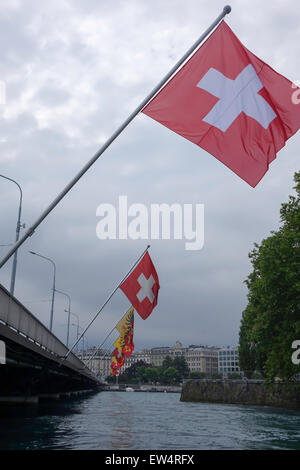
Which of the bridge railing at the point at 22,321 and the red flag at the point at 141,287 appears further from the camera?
the red flag at the point at 141,287

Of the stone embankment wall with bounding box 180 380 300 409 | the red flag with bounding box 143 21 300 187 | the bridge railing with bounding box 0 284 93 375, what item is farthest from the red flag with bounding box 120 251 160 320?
the stone embankment wall with bounding box 180 380 300 409

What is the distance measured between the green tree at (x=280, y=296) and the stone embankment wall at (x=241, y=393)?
14.4m

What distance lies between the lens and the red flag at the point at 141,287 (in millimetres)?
24188

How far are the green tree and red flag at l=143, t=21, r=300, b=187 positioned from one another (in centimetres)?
2472

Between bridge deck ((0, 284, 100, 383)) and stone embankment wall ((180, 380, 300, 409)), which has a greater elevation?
bridge deck ((0, 284, 100, 383))

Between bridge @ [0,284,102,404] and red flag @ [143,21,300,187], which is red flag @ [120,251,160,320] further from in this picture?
red flag @ [143,21,300,187]

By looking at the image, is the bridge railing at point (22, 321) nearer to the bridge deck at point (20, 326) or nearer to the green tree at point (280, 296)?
the bridge deck at point (20, 326)

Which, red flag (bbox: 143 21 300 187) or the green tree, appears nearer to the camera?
red flag (bbox: 143 21 300 187)

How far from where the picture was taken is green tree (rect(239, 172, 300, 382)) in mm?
36812

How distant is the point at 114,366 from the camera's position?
40.3 m

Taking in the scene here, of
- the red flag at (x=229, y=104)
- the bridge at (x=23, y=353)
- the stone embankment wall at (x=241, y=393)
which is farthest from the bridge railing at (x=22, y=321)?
the stone embankment wall at (x=241, y=393)
